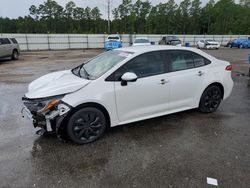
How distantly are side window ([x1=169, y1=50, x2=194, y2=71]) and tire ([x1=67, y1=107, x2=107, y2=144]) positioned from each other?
1728mm

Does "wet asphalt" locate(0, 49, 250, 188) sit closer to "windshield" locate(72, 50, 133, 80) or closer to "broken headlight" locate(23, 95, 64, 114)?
"broken headlight" locate(23, 95, 64, 114)

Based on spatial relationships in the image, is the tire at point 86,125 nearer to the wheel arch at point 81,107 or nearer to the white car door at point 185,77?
the wheel arch at point 81,107

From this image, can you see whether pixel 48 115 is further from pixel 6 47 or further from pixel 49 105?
pixel 6 47

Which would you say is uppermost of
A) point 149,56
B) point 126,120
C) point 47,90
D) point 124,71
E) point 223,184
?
point 149,56

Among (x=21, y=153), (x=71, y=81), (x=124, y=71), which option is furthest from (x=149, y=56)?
(x=21, y=153)

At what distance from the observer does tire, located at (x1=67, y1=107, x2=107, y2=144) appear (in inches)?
126

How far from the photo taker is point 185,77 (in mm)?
4059

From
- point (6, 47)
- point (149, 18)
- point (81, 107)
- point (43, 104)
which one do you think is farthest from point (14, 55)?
point (149, 18)

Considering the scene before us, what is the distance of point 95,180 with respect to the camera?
2.50 metres

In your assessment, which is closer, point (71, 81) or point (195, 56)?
point (71, 81)

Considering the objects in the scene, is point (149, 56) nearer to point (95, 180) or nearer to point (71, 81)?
point (71, 81)

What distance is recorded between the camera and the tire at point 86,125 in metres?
3.20

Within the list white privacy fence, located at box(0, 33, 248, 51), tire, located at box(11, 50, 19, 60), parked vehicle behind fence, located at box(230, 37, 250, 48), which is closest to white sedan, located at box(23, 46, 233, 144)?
tire, located at box(11, 50, 19, 60)

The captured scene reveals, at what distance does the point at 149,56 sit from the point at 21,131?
2.80 meters
